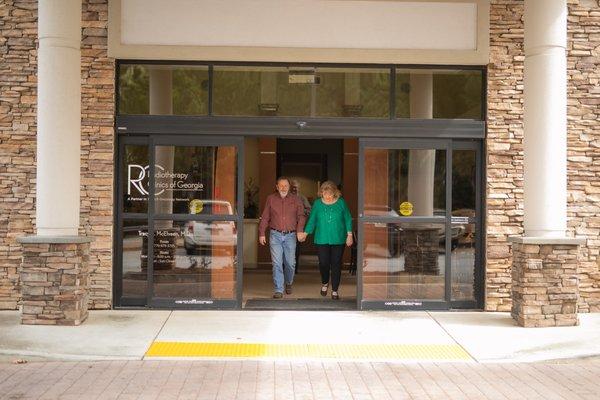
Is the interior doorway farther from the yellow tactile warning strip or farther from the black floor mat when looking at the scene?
the yellow tactile warning strip

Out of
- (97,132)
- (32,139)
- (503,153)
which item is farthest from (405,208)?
(32,139)

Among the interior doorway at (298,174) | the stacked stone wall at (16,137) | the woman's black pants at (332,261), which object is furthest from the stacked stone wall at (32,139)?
the interior doorway at (298,174)

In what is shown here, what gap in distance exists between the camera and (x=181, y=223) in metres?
11.2

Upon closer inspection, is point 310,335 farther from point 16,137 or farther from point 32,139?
point 16,137

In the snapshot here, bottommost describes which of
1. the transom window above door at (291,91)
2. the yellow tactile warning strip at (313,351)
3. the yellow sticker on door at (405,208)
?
the yellow tactile warning strip at (313,351)

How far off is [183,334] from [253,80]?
370 centimetres

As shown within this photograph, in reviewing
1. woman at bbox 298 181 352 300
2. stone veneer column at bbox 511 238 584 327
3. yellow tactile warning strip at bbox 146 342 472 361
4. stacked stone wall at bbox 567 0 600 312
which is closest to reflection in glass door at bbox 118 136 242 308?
woman at bbox 298 181 352 300

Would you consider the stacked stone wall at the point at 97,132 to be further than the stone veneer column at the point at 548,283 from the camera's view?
Yes

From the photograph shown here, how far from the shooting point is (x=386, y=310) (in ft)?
37.3

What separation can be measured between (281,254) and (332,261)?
30.2 inches

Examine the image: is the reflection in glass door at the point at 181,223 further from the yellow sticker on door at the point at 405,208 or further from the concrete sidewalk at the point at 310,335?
the yellow sticker on door at the point at 405,208

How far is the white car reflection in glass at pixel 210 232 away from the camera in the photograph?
442 inches

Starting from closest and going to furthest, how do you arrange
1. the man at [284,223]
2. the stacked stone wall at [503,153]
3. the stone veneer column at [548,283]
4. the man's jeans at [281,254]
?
1. the stone veneer column at [548,283]
2. the stacked stone wall at [503,153]
3. the man's jeans at [281,254]
4. the man at [284,223]

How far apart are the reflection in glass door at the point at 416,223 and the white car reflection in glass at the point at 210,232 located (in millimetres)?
1785
